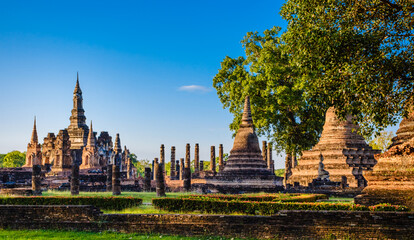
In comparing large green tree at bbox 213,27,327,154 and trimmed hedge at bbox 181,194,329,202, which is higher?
large green tree at bbox 213,27,327,154

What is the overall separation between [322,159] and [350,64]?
48.1 ft

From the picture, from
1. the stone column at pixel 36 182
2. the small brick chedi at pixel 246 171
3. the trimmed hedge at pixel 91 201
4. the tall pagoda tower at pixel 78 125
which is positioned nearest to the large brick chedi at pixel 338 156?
the small brick chedi at pixel 246 171

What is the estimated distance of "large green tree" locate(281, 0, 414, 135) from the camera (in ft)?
41.7

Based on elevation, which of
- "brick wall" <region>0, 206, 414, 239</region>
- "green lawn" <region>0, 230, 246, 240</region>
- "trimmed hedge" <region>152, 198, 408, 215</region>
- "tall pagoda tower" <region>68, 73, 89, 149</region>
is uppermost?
"tall pagoda tower" <region>68, 73, 89, 149</region>

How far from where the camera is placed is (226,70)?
123ft

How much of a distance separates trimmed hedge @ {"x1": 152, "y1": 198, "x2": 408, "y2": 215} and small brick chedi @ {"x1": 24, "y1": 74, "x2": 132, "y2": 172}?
2727 centimetres

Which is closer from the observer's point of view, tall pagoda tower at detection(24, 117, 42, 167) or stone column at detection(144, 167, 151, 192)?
stone column at detection(144, 167, 151, 192)

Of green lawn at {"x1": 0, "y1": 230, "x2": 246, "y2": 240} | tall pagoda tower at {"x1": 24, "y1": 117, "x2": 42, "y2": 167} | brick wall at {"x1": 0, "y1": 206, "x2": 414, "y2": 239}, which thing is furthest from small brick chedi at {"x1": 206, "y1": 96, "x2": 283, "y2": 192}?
tall pagoda tower at {"x1": 24, "y1": 117, "x2": 42, "y2": 167}

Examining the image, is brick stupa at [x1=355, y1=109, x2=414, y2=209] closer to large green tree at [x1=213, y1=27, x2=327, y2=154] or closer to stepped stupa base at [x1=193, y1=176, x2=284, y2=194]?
stepped stupa base at [x1=193, y1=176, x2=284, y2=194]

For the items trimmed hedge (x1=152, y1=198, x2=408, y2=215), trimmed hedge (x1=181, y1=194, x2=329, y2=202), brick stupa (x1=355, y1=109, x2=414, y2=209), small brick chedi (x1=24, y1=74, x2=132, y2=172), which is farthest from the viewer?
small brick chedi (x1=24, y1=74, x2=132, y2=172)

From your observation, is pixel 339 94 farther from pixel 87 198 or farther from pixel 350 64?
pixel 87 198

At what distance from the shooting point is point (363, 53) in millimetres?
13133

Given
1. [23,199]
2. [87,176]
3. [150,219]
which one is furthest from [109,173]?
[150,219]

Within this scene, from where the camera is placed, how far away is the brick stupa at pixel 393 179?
12781 millimetres
